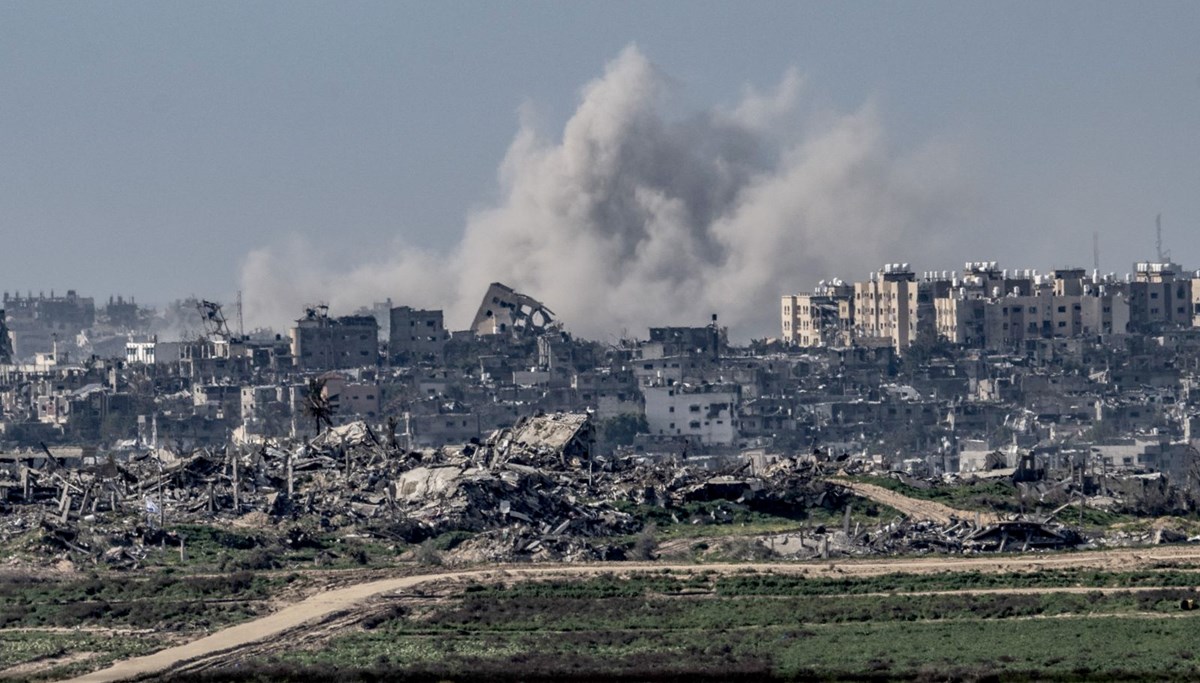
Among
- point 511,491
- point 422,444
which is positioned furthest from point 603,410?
point 511,491

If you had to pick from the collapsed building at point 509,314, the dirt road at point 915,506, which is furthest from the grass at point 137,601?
the collapsed building at point 509,314

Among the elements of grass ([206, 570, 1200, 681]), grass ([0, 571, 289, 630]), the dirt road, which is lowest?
grass ([206, 570, 1200, 681])

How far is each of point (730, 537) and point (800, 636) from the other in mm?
15119

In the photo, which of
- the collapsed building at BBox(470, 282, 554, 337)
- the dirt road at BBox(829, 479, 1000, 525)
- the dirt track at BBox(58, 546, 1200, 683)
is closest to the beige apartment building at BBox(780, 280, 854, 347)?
the collapsed building at BBox(470, 282, 554, 337)

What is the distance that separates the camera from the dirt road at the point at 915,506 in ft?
221

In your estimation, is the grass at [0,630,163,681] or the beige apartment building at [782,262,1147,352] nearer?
the grass at [0,630,163,681]

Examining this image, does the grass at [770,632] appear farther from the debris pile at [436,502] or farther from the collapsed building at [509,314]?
the collapsed building at [509,314]

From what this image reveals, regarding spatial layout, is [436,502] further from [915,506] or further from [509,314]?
[509,314]

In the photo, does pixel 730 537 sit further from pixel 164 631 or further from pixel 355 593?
pixel 164 631

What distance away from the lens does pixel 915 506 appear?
6962 centimetres

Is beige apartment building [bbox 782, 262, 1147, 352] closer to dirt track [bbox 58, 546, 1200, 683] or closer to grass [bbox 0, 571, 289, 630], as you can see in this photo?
dirt track [bbox 58, 546, 1200, 683]

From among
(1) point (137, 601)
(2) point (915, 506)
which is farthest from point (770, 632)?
(2) point (915, 506)

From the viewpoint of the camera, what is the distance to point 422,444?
135 m

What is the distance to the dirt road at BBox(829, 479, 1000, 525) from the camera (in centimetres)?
6744
